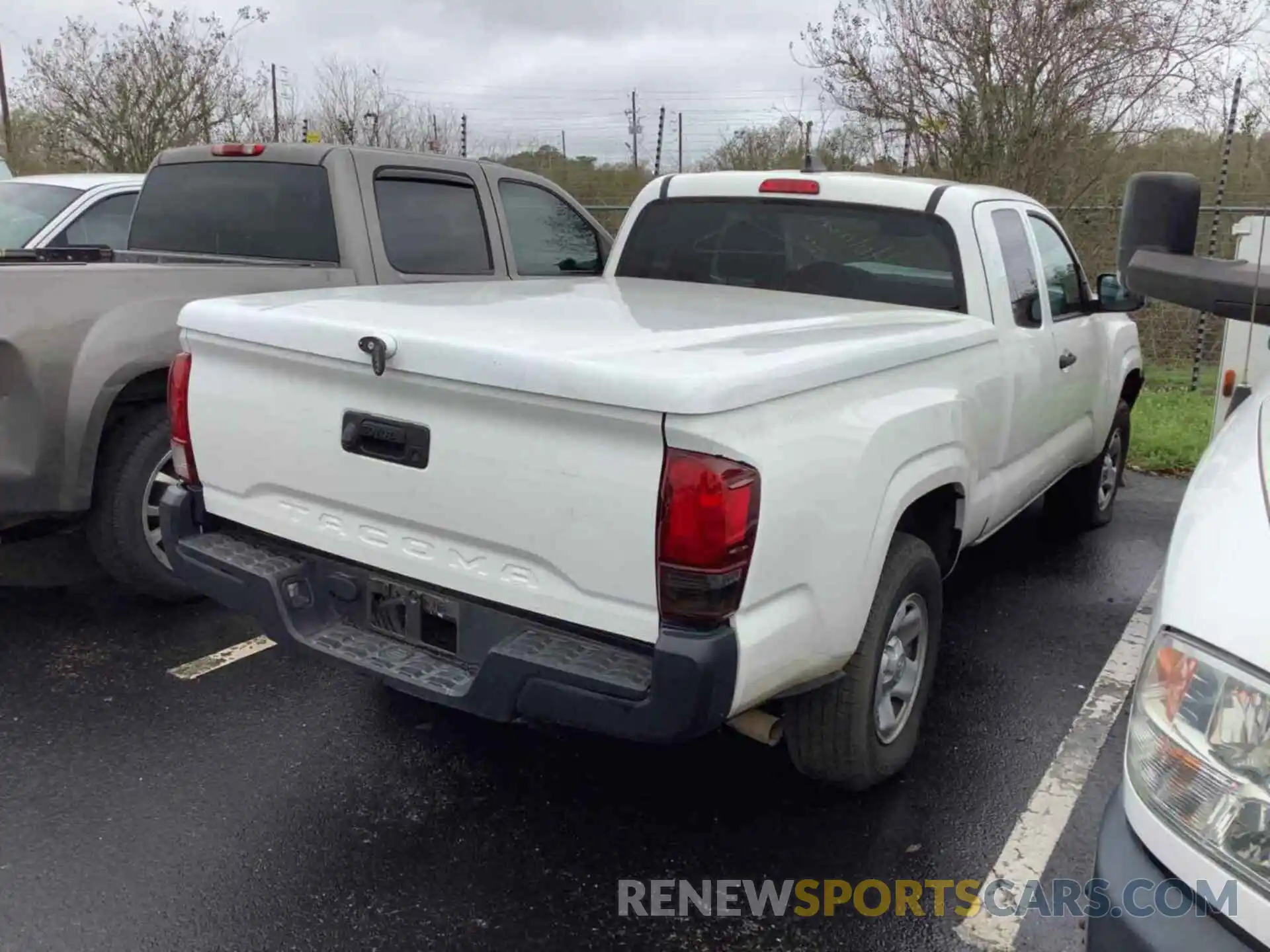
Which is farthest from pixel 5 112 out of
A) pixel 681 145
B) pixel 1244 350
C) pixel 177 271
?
pixel 1244 350

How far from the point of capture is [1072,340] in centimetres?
489

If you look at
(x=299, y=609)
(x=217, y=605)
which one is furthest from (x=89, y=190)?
(x=299, y=609)

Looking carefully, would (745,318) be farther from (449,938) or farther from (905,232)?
(449,938)

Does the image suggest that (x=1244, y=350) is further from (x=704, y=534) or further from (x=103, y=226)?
(x=103, y=226)

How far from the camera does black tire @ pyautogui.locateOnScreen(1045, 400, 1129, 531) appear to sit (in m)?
5.88

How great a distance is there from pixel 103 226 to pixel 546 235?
118 inches

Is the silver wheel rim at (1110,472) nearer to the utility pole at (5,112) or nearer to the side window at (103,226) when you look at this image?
the side window at (103,226)

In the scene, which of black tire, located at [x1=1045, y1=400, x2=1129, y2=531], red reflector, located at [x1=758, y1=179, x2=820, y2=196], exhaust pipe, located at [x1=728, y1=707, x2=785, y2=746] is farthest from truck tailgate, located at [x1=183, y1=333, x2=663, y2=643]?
black tire, located at [x1=1045, y1=400, x2=1129, y2=531]

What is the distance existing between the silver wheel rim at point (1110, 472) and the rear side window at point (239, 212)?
4.29 meters

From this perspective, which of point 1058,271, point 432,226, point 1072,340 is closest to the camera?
point 1072,340

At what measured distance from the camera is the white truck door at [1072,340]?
4.79 m

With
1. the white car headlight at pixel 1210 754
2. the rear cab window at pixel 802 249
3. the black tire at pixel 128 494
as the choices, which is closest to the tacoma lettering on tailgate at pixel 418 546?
the white car headlight at pixel 1210 754

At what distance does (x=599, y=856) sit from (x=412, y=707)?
1.11 metres

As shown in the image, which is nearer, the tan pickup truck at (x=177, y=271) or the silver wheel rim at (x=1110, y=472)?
the tan pickup truck at (x=177, y=271)
